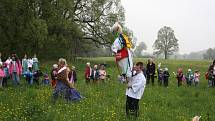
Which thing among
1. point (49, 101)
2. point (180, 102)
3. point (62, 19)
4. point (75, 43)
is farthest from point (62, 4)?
point (49, 101)

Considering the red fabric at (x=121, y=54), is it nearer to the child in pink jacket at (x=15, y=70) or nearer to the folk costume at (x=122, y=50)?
the folk costume at (x=122, y=50)

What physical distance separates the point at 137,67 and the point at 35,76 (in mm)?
12776

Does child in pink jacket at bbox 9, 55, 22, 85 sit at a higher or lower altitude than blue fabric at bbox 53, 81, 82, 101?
higher

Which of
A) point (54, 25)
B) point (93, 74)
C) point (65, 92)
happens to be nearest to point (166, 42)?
point (54, 25)

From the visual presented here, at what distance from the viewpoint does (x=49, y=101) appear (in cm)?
1392

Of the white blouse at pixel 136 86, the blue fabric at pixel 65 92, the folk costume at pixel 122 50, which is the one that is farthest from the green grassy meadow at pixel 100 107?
the folk costume at pixel 122 50

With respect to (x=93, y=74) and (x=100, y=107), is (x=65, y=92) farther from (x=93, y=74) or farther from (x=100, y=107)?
(x=93, y=74)

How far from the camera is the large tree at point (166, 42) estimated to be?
124 m

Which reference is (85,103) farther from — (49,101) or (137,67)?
(137,67)

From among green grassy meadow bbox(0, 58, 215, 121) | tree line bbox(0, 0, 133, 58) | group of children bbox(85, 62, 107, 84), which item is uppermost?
tree line bbox(0, 0, 133, 58)

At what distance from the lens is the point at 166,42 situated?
124438 mm

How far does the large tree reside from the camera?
123775 millimetres

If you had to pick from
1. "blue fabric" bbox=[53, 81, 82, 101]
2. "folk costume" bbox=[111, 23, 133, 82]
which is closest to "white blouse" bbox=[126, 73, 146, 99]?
"folk costume" bbox=[111, 23, 133, 82]

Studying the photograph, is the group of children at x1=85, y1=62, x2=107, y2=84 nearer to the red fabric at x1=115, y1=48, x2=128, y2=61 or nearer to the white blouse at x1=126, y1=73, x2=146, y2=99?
the white blouse at x1=126, y1=73, x2=146, y2=99
